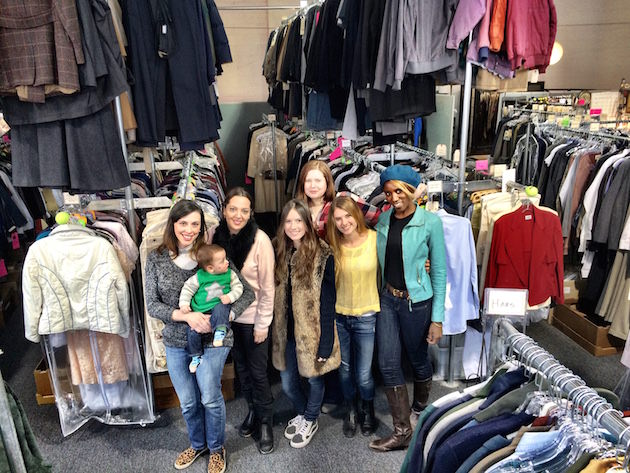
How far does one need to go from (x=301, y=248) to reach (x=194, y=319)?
0.61 m

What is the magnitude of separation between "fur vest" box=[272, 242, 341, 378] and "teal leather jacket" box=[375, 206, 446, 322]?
341 mm

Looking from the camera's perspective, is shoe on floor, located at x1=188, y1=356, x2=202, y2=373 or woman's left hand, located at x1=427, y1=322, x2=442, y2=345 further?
woman's left hand, located at x1=427, y1=322, x2=442, y2=345

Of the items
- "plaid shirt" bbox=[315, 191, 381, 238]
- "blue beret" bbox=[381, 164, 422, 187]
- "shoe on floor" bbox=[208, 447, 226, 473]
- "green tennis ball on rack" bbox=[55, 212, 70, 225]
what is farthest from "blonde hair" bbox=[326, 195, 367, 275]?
"green tennis ball on rack" bbox=[55, 212, 70, 225]

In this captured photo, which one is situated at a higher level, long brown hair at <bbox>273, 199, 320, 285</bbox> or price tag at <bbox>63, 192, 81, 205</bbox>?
price tag at <bbox>63, 192, 81, 205</bbox>

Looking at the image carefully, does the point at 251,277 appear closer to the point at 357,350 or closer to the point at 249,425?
the point at 357,350

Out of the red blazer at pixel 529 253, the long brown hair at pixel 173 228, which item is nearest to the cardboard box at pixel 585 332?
the red blazer at pixel 529 253

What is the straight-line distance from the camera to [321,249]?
99.0 inches

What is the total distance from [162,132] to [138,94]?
228 mm

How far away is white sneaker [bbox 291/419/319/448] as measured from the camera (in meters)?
2.84

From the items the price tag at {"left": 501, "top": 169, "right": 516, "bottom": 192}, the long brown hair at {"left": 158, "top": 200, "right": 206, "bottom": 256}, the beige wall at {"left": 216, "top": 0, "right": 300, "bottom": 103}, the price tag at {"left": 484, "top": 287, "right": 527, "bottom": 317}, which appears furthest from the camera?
the beige wall at {"left": 216, "top": 0, "right": 300, "bottom": 103}

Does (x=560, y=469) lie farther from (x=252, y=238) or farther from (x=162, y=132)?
(x=162, y=132)

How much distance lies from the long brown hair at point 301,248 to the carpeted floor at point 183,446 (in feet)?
3.30

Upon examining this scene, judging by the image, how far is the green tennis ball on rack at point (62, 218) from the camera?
2.39 m

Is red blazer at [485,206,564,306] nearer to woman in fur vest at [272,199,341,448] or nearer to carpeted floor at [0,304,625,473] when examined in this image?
carpeted floor at [0,304,625,473]
